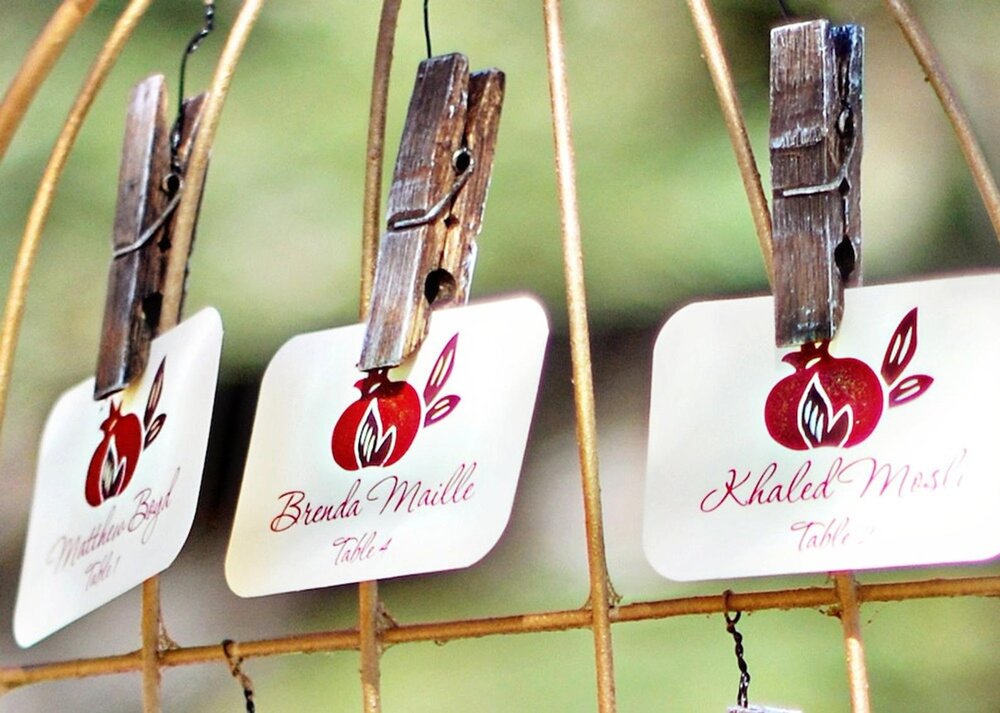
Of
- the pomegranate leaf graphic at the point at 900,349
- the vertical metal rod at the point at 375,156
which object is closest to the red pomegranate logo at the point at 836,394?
the pomegranate leaf graphic at the point at 900,349

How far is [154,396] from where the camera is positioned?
0.65 m

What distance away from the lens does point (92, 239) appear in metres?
1.34

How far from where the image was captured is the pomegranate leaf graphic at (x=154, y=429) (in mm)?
640

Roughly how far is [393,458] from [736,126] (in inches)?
8.4

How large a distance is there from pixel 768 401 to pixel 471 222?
0.53 feet

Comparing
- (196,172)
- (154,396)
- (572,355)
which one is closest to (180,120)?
(196,172)

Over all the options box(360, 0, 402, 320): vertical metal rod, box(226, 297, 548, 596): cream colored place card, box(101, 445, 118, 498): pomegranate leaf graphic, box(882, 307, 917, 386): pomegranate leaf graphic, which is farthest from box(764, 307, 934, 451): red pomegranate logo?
box(101, 445, 118, 498): pomegranate leaf graphic

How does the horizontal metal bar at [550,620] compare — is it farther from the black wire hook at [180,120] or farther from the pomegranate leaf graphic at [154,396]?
the black wire hook at [180,120]

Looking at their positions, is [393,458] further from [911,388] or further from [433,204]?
[911,388]

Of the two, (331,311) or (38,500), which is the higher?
(331,311)

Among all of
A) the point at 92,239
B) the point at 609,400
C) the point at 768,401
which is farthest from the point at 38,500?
the point at 92,239

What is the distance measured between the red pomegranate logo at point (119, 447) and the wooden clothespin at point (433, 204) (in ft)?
0.40

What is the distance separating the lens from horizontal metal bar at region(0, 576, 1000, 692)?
53 cm

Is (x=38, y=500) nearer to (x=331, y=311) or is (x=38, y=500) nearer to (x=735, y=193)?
(x=331, y=311)
